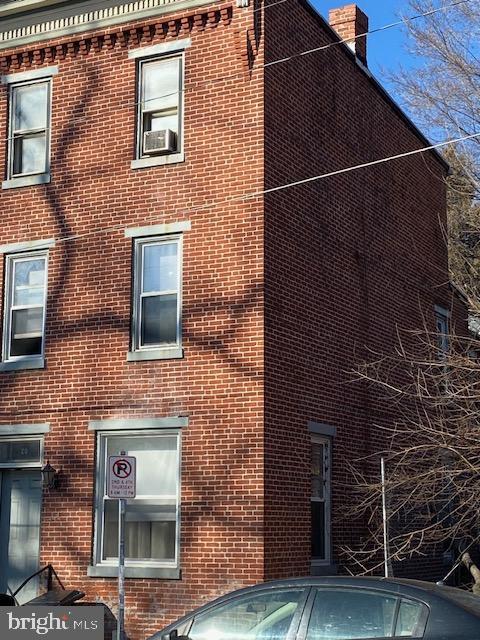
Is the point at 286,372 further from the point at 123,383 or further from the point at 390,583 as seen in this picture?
the point at 390,583

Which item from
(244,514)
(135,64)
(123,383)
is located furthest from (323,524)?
(135,64)

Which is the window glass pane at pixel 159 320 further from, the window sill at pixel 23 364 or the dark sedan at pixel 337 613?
the dark sedan at pixel 337 613

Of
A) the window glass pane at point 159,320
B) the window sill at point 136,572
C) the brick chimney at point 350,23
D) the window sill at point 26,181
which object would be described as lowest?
the window sill at point 136,572

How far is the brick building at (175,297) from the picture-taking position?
1456 cm

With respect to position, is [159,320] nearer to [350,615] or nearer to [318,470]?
[318,470]

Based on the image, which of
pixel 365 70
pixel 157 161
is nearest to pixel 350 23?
pixel 365 70

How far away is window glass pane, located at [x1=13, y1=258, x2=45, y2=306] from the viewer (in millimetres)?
16594

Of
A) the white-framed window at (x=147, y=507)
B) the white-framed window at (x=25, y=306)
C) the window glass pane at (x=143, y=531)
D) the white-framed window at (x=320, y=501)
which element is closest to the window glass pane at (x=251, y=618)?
the white-framed window at (x=147, y=507)

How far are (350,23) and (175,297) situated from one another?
8.55 m

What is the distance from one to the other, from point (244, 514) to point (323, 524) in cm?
240

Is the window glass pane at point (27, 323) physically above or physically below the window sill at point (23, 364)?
above

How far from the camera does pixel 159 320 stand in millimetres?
15586

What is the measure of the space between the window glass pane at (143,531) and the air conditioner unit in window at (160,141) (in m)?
5.53

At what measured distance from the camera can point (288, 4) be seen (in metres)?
16.5
